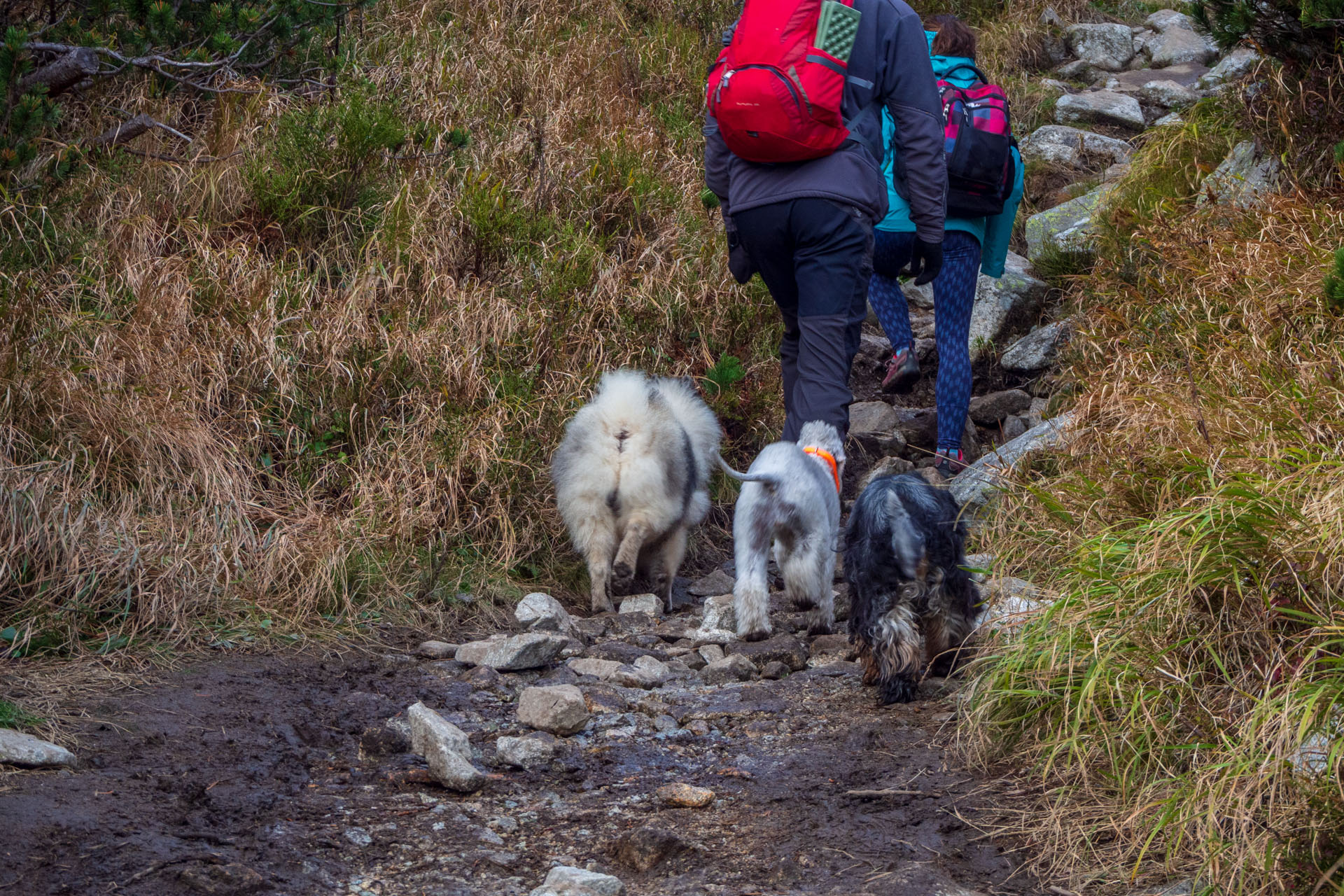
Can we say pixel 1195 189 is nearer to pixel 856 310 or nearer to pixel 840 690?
pixel 856 310

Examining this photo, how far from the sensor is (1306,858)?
2346mm

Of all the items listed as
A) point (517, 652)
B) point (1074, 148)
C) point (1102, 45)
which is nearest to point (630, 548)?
point (517, 652)

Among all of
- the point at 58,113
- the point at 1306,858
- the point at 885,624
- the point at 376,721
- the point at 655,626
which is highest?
the point at 58,113

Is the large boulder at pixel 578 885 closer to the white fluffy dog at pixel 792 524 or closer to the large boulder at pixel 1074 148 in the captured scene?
the white fluffy dog at pixel 792 524

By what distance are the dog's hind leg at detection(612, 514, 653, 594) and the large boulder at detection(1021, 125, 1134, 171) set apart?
256 inches

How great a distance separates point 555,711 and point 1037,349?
4898mm

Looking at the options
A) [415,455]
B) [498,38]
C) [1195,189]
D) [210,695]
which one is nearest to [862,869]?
[210,695]

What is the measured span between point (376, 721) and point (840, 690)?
1756 mm

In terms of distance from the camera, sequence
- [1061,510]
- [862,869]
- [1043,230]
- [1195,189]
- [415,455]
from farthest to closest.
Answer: [1043,230], [1195,189], [415,455], [1061,510], [862,869]

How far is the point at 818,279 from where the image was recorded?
464cm

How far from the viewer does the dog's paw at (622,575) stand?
5.36 metres

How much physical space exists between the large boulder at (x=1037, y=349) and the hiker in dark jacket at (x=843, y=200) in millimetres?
2720

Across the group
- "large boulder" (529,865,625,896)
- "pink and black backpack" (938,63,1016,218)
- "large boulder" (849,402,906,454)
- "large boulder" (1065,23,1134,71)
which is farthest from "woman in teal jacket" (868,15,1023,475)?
"large boulder" (1065,23,1134,71)

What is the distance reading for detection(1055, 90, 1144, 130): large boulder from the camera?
1055cm
